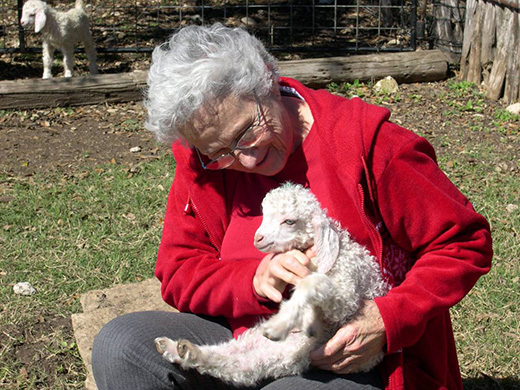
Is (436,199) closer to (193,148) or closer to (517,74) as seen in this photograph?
(193,148)

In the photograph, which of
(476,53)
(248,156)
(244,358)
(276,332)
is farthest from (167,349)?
(476,53)

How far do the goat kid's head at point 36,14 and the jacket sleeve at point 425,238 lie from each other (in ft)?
21.6

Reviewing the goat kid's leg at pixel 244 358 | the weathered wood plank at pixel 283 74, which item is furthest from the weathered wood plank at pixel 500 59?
the goat kid's leg at pixel 244 358

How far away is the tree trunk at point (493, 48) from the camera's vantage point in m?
7.02

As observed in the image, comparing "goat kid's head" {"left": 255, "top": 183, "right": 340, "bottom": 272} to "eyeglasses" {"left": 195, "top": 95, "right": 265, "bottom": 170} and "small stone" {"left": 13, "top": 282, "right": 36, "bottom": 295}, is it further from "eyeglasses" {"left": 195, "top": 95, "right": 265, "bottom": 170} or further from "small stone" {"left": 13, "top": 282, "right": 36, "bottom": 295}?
"small stone" {"left": 13, "top": 282, "right": 36, "bottom": 295}

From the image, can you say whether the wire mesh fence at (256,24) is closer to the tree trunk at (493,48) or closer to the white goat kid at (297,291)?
the tree trunk at (493,48)

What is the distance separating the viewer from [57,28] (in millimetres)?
8047

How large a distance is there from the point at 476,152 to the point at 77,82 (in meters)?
4.37

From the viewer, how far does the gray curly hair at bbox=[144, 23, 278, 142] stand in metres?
2.29

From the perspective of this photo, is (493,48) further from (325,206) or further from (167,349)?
(167,349)

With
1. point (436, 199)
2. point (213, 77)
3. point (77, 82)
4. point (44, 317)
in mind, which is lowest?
point (44, 317)

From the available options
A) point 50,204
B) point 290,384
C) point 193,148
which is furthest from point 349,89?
point 290,384

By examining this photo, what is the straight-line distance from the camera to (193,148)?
8.50ft

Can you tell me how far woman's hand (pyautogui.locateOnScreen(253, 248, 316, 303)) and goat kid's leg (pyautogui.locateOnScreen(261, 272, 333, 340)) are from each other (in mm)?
67
